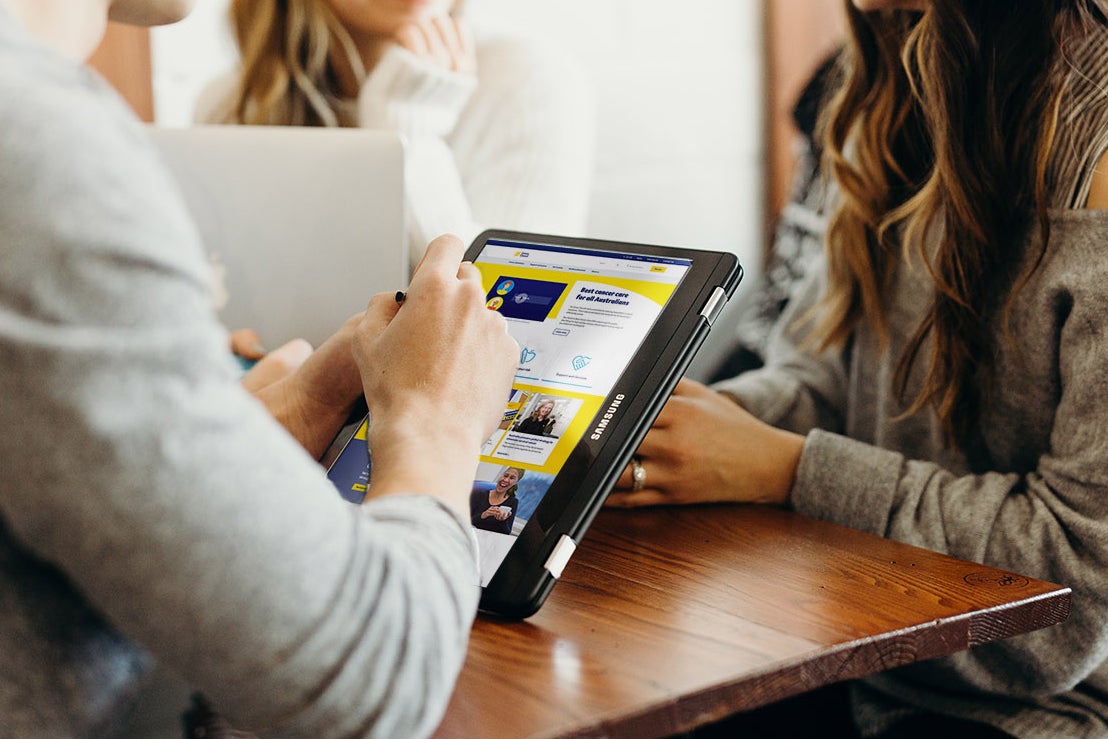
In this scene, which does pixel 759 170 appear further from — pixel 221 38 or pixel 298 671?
pixel 298 671

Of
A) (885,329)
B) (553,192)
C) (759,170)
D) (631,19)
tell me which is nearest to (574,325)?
(885,329)

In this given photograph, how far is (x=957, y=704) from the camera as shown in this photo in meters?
0.87

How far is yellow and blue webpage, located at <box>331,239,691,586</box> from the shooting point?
0.65m

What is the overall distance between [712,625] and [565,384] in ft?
0.61

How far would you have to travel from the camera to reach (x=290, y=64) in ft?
5.43

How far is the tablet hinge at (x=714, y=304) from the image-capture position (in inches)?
27.1

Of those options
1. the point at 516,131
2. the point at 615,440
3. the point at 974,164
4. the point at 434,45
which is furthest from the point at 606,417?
the point at 516,131

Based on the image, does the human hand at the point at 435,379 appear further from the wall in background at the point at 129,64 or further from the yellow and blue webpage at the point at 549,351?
the wall in background at the point at 129,64

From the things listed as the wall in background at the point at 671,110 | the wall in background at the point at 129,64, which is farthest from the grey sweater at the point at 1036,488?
the wall in background at the point at 671,110

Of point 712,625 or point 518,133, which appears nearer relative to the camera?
point 712,625

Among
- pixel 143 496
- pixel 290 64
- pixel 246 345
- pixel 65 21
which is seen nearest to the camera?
pixel 143 496

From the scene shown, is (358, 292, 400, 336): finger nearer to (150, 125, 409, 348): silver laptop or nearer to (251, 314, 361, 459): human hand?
(251, 314, 361, 459): human hand

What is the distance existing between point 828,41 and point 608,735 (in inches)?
98.5

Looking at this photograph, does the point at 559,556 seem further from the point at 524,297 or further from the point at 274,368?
the point at 274,368
